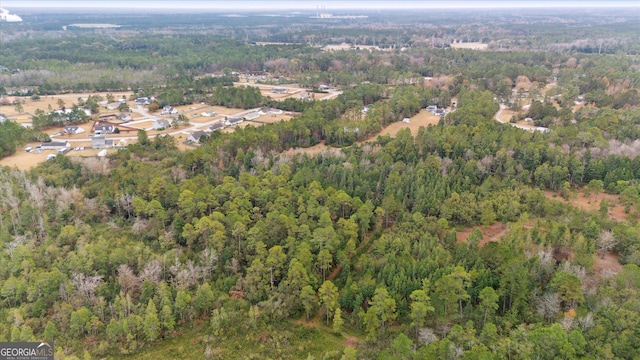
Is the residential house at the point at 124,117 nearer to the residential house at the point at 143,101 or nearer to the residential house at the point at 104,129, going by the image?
the residential house at the point at 104,129

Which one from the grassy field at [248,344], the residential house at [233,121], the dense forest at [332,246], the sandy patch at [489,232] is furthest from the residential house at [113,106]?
the sandy patch at [489,232]

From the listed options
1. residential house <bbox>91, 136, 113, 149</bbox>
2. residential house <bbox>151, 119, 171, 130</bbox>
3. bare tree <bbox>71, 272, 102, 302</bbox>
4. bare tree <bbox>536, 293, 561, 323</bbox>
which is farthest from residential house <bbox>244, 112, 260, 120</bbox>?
bare tree <bbox>536, 293, 561, 323</bbox>

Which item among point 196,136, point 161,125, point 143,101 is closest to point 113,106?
point 143,101

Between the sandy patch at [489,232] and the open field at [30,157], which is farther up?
the open field at [30,157]

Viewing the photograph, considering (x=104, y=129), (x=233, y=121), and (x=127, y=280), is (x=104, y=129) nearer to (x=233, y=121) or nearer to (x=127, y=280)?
(x=233, y=121)

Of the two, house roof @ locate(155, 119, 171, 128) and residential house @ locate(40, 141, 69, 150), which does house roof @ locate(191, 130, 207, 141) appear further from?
residential house @ locate(40, 141, 69, 150)

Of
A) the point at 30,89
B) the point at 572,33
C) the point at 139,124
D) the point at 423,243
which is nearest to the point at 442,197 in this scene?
the point at 423,243

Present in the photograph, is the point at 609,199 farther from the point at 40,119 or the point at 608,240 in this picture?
the point at 40,119
